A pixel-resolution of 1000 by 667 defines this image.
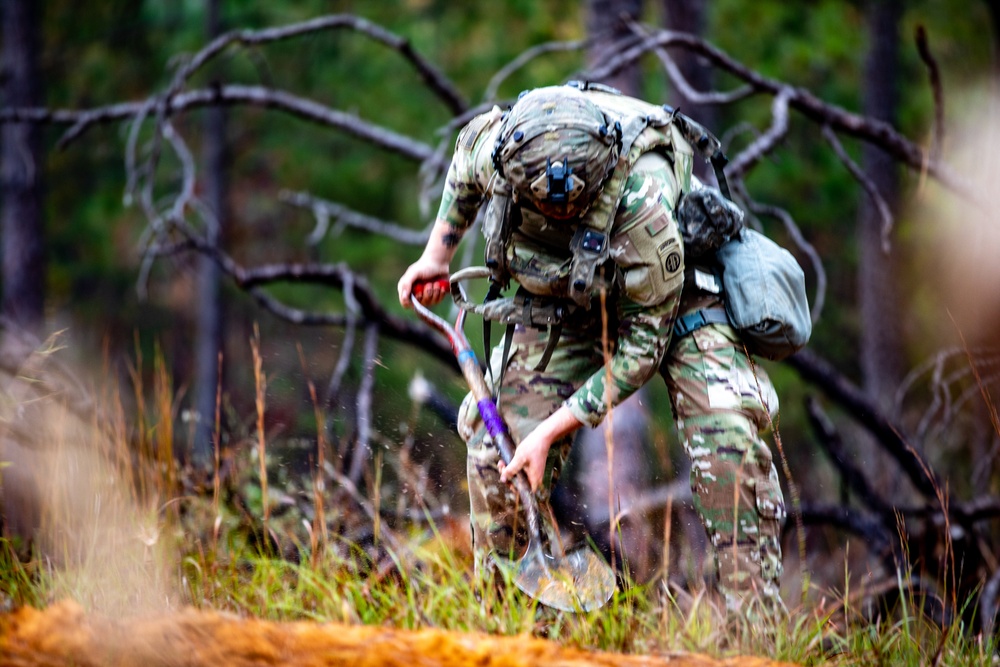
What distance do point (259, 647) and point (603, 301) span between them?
1.32 m

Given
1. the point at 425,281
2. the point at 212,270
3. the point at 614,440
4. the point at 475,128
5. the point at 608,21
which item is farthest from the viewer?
the point at 212,270

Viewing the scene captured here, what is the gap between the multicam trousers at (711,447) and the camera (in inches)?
117

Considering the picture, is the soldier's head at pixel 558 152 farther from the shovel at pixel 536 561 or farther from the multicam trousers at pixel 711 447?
the multicam trousers at pixel 711 447

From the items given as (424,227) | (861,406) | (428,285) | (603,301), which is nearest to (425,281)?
(428,285)

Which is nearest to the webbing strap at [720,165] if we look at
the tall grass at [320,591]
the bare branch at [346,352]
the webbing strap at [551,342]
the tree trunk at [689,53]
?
the webbing strap at [551,342]

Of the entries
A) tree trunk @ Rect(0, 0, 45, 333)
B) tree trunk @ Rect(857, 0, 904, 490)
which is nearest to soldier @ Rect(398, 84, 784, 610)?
tree trunk @ Rect(857, 0, 904, 490)

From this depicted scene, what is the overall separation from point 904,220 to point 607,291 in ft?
30.9

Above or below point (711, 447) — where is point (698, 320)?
above

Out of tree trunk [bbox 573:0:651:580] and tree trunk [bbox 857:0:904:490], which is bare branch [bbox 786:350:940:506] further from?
tree trunk [bbox 857:0:904:490]

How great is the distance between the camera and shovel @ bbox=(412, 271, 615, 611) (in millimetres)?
2805

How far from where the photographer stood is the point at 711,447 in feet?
9.82

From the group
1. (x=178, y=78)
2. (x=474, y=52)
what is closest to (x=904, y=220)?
(x=474, y=52)

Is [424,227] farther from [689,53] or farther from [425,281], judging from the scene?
[425,281]

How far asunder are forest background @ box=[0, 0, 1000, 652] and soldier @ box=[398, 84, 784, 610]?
48.7 inches
